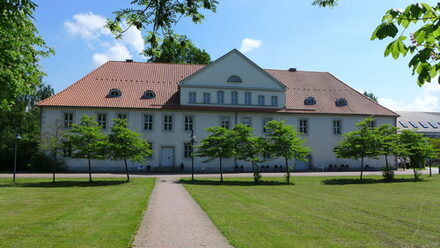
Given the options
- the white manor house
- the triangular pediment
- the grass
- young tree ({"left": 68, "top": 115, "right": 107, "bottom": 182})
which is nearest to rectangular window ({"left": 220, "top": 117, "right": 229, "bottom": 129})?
the white manor house

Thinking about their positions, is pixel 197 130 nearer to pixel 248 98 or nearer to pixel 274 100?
pixel 248 98

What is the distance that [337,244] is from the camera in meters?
6.88

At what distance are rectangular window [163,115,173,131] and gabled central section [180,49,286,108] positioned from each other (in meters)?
2.13

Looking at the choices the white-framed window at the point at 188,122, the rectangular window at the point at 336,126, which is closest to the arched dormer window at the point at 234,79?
the white-framed window at the point at 188,122

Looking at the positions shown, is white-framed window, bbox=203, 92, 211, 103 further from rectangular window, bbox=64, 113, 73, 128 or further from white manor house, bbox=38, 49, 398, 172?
rectangular window, bbox=64, 113, 73, 128

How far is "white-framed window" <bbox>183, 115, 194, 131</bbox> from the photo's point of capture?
34791 mm

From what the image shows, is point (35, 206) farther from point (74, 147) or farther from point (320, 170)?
point (320, 170)

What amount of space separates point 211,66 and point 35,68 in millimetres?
24485

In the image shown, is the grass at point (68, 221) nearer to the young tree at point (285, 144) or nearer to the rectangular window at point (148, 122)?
the young tree at point (285, 144)

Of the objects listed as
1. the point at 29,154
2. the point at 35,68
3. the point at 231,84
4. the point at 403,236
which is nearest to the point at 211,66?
the point at 231,84

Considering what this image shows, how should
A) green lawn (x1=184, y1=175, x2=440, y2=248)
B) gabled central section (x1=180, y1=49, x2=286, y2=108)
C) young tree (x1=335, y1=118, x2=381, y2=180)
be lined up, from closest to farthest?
1. green lawn (x1=184, y1=175, x2=440, y2=248)
2. young tree (x1=335, y1=118, x2=381, y2=180)
3. gabled central section (x1=180, y1=49, x2=286, y2=108)

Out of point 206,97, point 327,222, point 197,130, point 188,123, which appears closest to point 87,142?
point 188,123

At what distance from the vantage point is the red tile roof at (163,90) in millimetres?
33812

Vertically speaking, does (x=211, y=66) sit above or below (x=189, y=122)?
above
